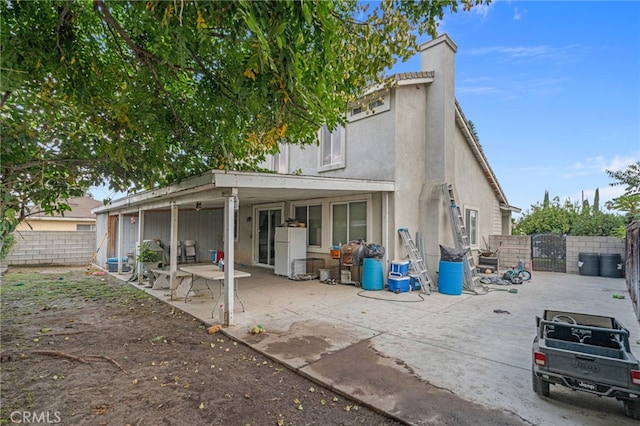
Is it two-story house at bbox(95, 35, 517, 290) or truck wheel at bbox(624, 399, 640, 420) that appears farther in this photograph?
two-story house at bbox(95, 35, 517, 290)

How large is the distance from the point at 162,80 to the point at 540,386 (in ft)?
18.7

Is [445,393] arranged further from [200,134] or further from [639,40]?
[639,40]

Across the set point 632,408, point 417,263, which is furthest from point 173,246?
point 632,408

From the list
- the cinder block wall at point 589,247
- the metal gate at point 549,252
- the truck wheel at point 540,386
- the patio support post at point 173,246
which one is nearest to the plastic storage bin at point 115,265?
the patio support post at point 173,246

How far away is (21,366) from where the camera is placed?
3701 millimetres

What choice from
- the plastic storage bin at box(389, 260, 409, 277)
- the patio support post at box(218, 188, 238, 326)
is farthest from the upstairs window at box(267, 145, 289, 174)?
the patio support post at box(218, 188, 238, 326)

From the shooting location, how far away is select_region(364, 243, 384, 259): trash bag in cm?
798

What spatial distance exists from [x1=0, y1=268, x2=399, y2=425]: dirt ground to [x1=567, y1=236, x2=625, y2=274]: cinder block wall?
38.9ft

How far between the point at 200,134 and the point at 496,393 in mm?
4884

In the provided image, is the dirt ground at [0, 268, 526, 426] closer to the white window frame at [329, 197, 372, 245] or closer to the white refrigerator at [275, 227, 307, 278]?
the white refrigerator at [275, 227, 307, 278]

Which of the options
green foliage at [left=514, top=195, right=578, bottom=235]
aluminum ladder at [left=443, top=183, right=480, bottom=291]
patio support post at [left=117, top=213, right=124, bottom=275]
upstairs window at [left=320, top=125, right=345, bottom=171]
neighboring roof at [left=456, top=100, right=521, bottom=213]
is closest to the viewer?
aluminum ladder at [left=443, top=183, right=480, bottom=291]

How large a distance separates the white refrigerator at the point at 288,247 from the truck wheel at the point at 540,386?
7106mm

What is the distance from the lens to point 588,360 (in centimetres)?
259

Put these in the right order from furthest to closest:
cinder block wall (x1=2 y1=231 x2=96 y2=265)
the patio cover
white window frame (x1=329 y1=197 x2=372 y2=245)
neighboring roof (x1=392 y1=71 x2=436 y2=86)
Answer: cinder block wall (x1=2 y1=231 x2=96 y2=265) < white window frame (x1=329 y1=197 x2=372 y2=245) < neighboring roof (x1=392 y1=71 x2=436 y2=86) < the patio cover
